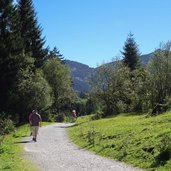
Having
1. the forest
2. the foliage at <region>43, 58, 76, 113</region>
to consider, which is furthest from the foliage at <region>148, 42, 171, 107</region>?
the foliage at <region>43, 58, 76, 113</region>

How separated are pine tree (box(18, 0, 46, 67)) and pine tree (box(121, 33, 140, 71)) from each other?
69.3ft

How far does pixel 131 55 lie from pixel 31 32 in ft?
83.9

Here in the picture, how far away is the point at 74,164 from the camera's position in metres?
18.0

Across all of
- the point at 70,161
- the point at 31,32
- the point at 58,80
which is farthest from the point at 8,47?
the point at 70,161

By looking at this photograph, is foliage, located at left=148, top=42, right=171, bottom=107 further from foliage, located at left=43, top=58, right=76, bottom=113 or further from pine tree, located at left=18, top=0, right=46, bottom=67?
foliage, located at left=43, top=58, right=76, bottom=113

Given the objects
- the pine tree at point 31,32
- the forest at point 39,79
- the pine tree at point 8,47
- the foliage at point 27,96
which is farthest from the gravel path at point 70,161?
the pine tree at point 31,32

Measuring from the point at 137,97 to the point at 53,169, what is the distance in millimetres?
48377

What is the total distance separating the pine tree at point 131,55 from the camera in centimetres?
8850

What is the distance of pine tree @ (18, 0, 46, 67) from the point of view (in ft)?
221

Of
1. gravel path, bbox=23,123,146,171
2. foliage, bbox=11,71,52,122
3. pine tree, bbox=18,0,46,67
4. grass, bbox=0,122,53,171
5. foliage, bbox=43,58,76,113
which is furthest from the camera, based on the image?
foliage, bbox=43,58,76,113

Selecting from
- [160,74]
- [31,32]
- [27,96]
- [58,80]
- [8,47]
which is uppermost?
[31,32]

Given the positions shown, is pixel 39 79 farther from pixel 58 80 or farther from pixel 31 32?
pixel 58 80

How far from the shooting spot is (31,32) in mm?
70375

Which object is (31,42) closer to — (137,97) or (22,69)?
(22,69)
